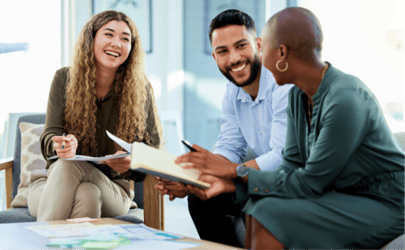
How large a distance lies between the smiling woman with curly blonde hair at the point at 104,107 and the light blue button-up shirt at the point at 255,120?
1.20ft

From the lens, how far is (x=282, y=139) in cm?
140

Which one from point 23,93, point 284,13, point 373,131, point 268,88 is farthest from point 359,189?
point 23,93

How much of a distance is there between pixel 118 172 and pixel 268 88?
0.76m

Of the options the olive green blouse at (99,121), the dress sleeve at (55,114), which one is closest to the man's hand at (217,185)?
the olive green blouse at (99,121)

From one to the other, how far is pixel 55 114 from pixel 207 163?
956 mm

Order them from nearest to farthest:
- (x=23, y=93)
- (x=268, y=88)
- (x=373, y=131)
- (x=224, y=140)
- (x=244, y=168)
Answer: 1. (x=373, y=131)
2. (x=244, y=168)
3. (x=268, y=88)
4. (x=224, y=140)
5. (x=23, y=93)

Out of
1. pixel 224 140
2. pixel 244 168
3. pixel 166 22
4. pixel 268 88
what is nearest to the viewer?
pixel 244 168

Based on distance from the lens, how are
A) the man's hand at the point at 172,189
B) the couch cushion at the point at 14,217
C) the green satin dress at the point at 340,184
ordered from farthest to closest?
1. the couch cushion at the point at 14,217
2. the man's hand at the point at 172,189
3. the green satin dress at the point at 340,184

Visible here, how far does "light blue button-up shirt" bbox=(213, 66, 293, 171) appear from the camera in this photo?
146 centimetres

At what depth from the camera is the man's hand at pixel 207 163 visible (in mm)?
1051

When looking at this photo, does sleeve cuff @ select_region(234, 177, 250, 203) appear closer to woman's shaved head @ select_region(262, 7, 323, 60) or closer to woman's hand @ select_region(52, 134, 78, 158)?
woman's shaved head @ select_region(262, 7, 323, 60)

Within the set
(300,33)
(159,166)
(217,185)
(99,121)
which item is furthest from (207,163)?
(99,121)

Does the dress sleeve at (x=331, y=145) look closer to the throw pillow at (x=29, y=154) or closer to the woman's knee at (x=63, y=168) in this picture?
the woman's knee at (x=63, y=168)

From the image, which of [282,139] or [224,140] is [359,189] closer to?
[282,139]
